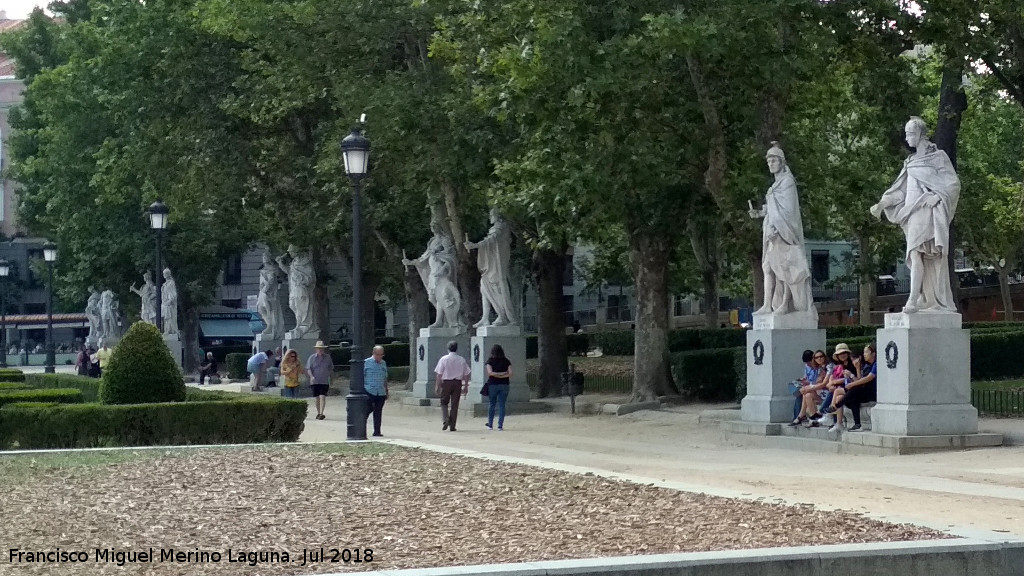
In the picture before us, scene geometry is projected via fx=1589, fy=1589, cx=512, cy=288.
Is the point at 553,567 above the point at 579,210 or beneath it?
beneath

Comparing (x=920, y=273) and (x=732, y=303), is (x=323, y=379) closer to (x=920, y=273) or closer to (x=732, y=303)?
(x=920, y=273)

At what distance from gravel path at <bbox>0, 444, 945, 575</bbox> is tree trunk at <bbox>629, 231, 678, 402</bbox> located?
15573mm

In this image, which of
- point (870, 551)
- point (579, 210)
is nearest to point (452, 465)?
point (870, 551)

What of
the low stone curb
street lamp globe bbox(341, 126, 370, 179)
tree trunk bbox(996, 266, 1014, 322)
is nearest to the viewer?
the low stone curb

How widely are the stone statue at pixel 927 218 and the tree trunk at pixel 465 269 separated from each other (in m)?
16.8

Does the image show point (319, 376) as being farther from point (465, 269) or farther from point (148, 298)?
point (148, 298)

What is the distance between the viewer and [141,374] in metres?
23.9

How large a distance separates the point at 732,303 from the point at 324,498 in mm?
62736

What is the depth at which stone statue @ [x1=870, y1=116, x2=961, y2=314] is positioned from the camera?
20.5 metres

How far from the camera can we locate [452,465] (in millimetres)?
17484

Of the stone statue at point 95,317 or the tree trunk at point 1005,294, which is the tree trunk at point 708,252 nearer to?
the tree trunk at point 1005,294

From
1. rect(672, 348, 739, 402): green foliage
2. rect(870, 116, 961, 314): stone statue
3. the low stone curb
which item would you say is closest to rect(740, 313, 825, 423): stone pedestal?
rect(870, 116, 961, 314): stone statue

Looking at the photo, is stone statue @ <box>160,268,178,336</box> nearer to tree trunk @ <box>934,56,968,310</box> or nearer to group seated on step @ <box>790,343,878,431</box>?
tree trunk @ <box>934,56,968,310</box>

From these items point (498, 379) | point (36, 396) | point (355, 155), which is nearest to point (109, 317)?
point (36, 396)
